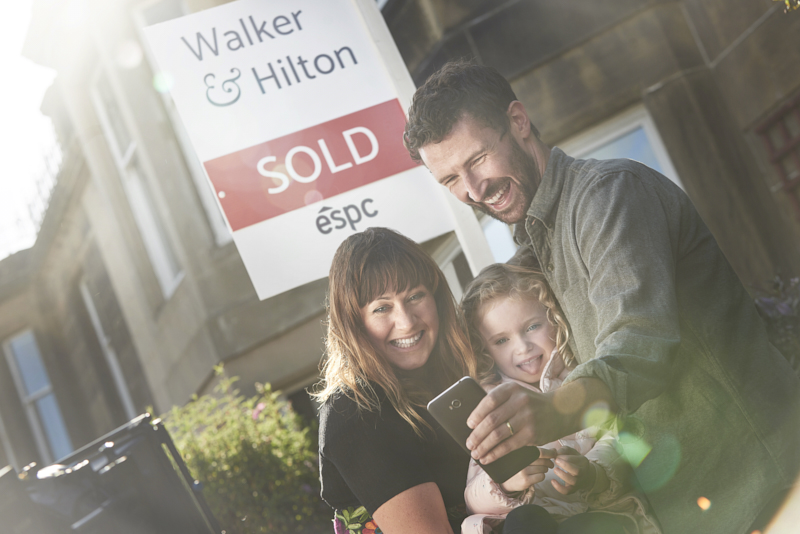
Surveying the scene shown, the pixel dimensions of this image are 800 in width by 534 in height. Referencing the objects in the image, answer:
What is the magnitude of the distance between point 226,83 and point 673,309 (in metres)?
1.52

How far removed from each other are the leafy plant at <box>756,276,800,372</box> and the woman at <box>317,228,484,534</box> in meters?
2.06

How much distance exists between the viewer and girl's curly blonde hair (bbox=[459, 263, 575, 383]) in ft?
5.95

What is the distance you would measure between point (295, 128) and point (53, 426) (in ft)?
38.4

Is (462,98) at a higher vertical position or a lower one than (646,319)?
higher

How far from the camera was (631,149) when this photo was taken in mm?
4086

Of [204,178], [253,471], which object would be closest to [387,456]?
[253,471]

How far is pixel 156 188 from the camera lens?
6.39 meters

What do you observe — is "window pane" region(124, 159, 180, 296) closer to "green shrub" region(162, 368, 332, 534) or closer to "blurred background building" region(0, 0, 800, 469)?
"blurred background building" region(0, 0, 800, 469)

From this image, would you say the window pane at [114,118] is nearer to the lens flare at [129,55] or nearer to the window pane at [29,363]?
the lens flare at [129,55]

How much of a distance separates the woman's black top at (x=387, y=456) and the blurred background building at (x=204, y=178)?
2.10ft

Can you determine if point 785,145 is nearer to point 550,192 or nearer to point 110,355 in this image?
point 550,192

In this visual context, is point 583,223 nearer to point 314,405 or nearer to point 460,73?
point 460,73

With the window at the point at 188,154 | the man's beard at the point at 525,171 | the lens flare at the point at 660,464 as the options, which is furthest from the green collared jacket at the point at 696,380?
the window at the point at 188,154

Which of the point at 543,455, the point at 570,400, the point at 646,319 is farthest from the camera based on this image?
the point at 543,455
